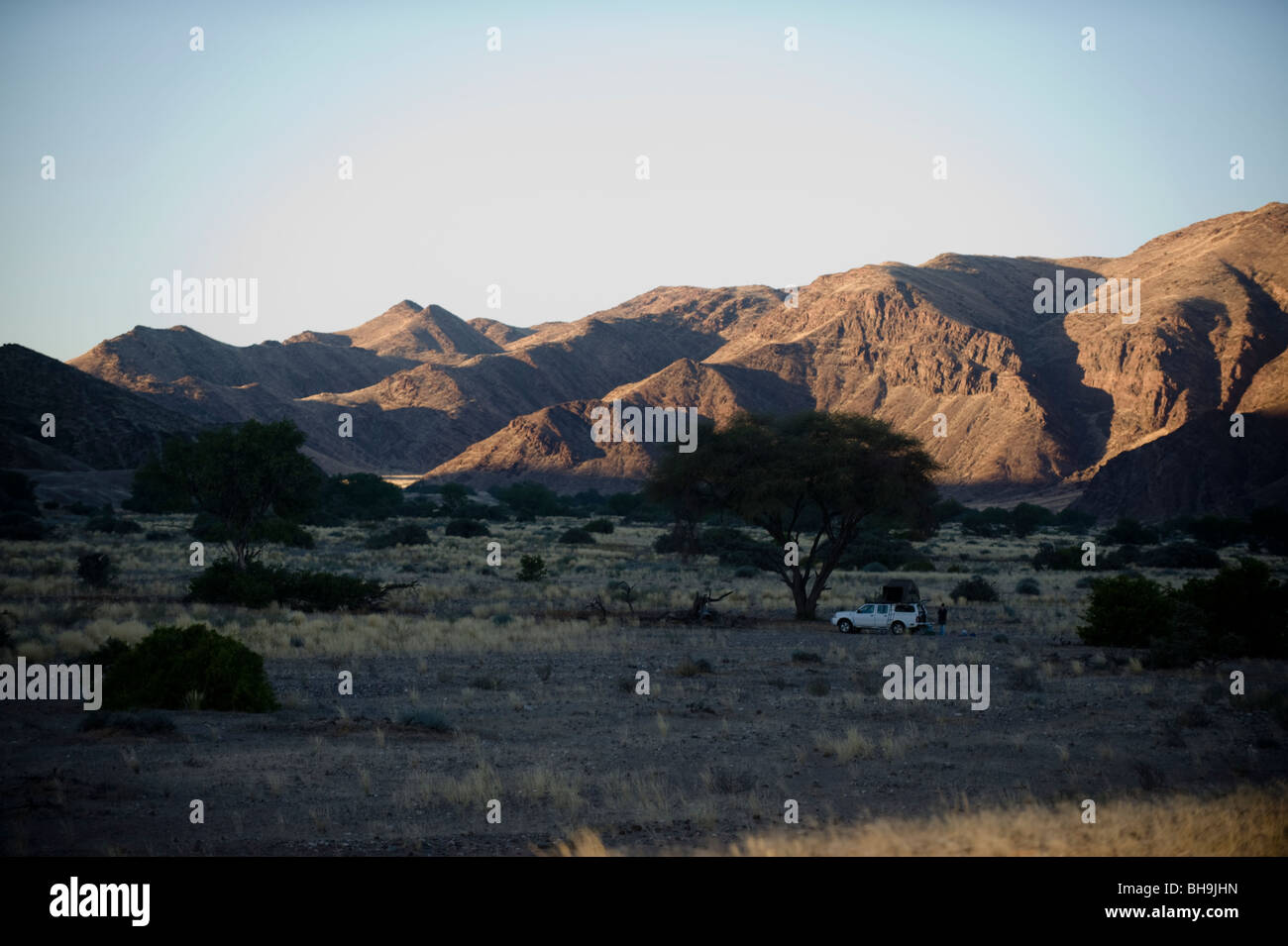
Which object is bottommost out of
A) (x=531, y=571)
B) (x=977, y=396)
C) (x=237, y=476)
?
(x=531, y=571)

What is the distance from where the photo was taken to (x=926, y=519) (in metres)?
31.8

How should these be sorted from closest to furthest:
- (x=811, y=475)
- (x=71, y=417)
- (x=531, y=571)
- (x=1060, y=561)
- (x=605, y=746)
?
1. (x=605, y=746)
2. (x=811, y=475)
3. (x=531, y=571)
4. (x=1060, y=561)
5. (x=71, y=417)

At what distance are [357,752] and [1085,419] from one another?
161557 millimetres

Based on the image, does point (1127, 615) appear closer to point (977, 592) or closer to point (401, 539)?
point (977, 592)

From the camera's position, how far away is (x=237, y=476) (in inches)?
1362

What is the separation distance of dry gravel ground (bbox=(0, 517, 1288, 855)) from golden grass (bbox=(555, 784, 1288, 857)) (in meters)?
0.07

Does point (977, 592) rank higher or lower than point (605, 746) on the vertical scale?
lower

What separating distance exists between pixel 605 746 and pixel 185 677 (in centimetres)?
736

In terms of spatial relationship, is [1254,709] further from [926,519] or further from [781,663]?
[926,519]

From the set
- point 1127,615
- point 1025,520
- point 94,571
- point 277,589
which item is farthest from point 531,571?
point 1025,520

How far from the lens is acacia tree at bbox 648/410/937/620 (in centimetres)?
3081

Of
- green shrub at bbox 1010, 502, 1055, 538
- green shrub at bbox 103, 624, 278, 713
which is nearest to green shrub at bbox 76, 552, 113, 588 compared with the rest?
green shrub at bbox 103, 624, 278, 713

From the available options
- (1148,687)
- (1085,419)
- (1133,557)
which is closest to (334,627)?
(1148,687)

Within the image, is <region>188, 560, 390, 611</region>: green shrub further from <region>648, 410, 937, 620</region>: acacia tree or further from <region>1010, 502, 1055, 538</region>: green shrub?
<region>1010, 502, 1055, 538</region>: green shrub
